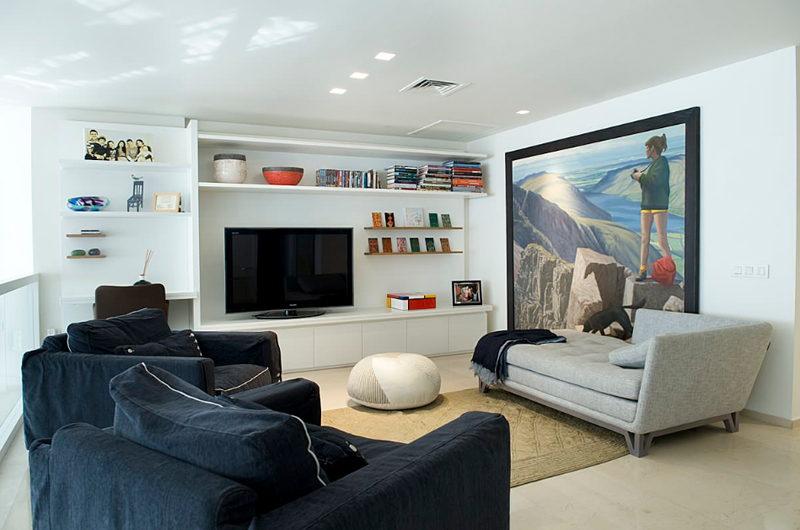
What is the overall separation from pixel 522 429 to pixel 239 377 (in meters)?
1.89

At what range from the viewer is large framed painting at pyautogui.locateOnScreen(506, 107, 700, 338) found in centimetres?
448

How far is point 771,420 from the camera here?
3.99 meters

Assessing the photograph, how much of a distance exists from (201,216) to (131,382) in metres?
4.32

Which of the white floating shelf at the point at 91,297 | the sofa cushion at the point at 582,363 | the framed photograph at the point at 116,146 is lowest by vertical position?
the sofa cushion at the point at 582,363

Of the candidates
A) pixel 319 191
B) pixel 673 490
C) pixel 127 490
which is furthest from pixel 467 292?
pixel 127 490

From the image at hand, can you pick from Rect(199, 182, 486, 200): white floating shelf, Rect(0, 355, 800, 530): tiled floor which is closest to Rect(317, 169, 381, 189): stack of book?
Rect(199, 182, 486, 200): white floating shelf

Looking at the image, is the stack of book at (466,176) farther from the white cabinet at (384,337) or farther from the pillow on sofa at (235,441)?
the pillow on sofa at (235,441)

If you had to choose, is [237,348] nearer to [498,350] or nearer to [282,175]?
[498,350]

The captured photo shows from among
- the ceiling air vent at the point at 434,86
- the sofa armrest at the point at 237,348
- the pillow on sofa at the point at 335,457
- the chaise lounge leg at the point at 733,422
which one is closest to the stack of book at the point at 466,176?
the ceiling air vent at the point at 434,86

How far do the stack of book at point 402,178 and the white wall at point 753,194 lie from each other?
2.40 metres

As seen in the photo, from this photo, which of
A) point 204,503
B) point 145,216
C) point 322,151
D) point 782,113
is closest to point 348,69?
point 322,151

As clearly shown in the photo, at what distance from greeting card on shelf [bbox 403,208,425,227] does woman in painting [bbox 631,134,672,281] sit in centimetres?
263

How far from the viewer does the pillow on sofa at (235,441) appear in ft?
4.17

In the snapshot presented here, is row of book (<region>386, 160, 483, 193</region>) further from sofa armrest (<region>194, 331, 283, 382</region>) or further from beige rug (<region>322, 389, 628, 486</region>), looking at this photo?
sofa armrest (<region>194, 331, 283, 382</region>)
